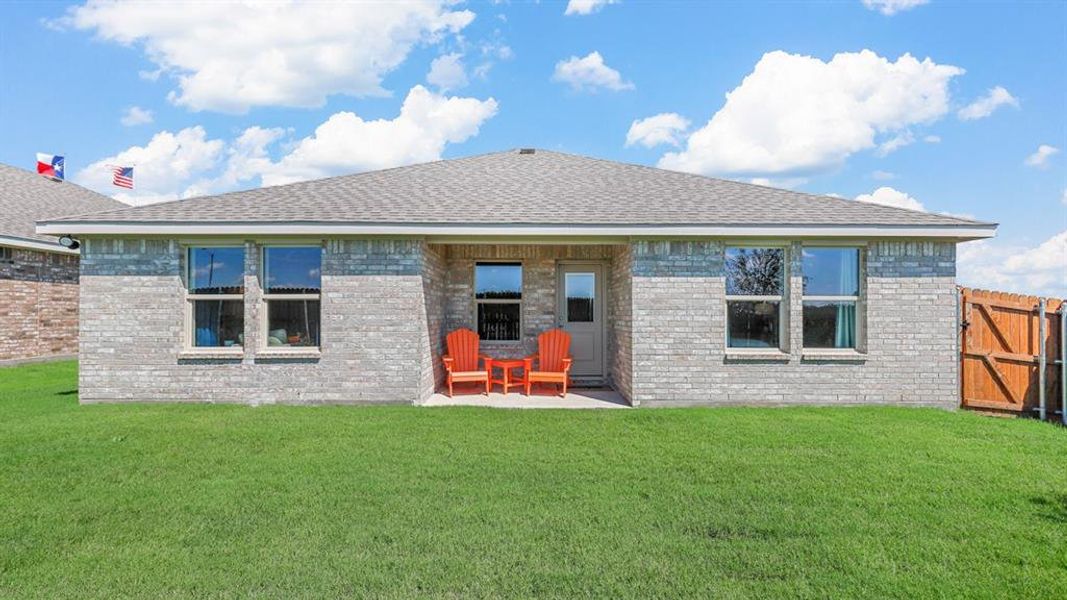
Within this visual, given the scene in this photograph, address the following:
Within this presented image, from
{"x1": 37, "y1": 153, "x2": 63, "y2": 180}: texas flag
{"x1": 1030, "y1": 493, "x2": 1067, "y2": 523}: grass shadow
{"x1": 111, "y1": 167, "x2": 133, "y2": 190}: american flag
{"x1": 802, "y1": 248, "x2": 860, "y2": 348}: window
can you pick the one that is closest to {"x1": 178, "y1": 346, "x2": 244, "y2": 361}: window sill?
{"x1": 802, "y1": 248, "x2": 860, "y2": 348}: window

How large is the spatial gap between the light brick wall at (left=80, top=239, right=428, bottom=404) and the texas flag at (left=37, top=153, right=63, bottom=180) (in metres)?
15.3

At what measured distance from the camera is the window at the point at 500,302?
396 inches

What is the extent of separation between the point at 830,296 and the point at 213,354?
29.4 ft

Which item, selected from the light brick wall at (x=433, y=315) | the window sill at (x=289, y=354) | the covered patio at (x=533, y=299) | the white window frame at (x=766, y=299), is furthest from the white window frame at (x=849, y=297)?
the window sill at (x=289, y=354)

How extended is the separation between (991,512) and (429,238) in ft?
22.2

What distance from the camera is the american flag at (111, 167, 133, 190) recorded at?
18.8 m

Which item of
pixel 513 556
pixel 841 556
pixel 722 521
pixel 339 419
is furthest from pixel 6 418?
pixel 841 556

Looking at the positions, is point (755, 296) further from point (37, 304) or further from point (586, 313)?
point (37, 304)

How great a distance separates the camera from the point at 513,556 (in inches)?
130

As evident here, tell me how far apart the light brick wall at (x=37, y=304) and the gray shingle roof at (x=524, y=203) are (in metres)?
7.62

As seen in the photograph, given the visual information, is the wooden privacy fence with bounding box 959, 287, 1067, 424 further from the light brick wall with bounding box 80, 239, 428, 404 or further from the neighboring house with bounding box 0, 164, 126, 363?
the neighboring house with bounding box 0, 164, 126, 363

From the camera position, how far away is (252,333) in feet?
26.3

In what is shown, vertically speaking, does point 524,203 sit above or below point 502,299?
above

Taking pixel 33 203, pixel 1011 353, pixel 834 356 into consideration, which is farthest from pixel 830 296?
pixel 33 203
